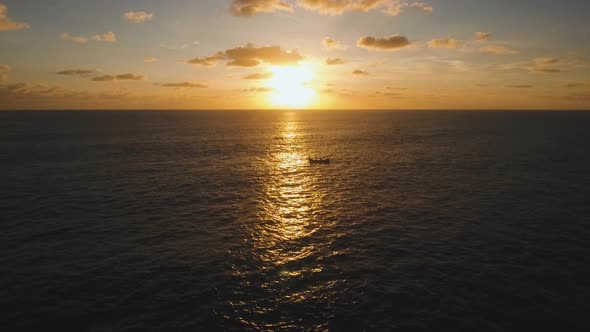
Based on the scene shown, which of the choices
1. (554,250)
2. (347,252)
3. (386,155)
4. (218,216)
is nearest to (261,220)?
(218,216)

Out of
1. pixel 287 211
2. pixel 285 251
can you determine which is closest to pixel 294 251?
pixel 285 251

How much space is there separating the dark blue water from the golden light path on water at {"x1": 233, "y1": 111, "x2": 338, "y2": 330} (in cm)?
20

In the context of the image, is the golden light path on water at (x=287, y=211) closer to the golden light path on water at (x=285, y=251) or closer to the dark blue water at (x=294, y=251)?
the golden light path on water at (x=285, y=251)

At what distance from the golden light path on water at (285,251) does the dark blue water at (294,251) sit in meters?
0.20

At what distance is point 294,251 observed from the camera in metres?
39.4

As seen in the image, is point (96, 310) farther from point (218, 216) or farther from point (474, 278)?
point (474, 278)

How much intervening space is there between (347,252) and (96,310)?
25537 mm

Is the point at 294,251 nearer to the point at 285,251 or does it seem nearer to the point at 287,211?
the point at 285,251

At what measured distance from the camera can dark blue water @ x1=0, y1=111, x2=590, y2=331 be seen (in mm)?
27281

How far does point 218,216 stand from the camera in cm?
5084

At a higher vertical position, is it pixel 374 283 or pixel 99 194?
pixel 99 194

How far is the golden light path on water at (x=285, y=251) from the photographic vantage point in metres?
28.8

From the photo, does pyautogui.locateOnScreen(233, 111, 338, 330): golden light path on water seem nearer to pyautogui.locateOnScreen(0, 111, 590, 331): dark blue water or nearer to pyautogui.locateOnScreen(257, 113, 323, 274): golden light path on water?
pyautogui.locateOnScreen(257, 113, 323, 274): golden light path on water

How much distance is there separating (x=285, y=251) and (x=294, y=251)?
3.55ft
